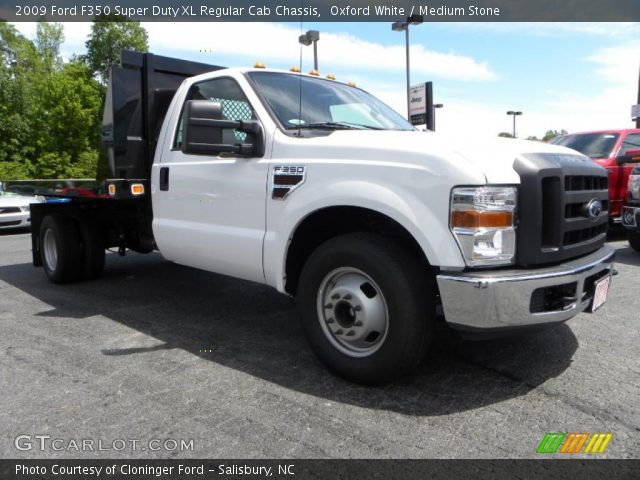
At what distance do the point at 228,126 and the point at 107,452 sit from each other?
6.45 feet

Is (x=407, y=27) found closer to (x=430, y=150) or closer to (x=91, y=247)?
(x=91, y=247)

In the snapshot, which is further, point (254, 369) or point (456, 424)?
point (254, 369)

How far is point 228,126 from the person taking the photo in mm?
3367

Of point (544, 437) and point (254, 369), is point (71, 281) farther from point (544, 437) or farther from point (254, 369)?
point (544, 437)

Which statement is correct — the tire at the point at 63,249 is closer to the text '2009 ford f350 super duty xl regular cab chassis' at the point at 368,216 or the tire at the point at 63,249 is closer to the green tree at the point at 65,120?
the text '2009 ford f350 super duty xl regular cab chassis' at the point at 368,216

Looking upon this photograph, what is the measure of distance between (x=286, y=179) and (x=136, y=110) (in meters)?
2.33

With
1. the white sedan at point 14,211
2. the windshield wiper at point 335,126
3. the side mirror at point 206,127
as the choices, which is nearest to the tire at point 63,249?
the side mirror at point 206,127

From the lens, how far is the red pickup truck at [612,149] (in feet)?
27.2

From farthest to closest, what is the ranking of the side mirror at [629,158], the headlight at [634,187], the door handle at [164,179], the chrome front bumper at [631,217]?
the side mirror at [629,158] → the headlight at [634,187] → the chrome front bumper at [631,217] → the door handle at [164,179]

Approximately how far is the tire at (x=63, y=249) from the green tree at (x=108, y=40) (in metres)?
37.5
